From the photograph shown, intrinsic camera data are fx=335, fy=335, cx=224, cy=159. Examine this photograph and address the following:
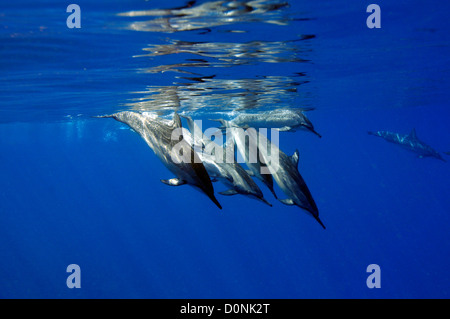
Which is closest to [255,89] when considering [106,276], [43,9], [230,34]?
[230,34]

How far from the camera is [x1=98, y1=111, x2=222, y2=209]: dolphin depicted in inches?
145

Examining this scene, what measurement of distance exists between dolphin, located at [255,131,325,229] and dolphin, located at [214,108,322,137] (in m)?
2.69

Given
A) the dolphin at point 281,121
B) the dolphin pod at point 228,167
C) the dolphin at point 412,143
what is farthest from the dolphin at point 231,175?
the dolphin at point 412,143

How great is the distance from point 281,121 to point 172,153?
20.9 ft

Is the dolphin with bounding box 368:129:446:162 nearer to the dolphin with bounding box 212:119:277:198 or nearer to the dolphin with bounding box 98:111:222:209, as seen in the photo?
the dolphin with bounding box 212:119:277:198

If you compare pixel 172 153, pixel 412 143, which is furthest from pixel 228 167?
pixel 412 143

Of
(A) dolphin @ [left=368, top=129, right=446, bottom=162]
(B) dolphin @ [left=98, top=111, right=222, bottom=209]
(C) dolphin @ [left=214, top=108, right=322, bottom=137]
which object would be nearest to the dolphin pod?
(B) dolphin @ [left=98, top=111, right=222, bottom=209]

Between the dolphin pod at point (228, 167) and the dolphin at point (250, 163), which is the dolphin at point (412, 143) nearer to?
the dolphin at point (250, 163)

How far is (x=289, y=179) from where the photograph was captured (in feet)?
16.5

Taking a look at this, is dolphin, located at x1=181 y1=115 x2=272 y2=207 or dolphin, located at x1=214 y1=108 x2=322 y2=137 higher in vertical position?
dolphin, located at x1=214 y1=108 x2=322 y2=137

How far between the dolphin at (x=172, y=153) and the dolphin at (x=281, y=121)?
3058mm

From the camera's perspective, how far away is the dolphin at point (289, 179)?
4770 mm
